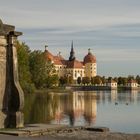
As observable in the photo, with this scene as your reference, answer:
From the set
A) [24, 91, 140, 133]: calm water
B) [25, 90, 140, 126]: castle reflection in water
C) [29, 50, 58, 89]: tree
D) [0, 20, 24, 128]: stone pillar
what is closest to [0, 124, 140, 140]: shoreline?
[0, 20, 24, 128]: stone pillar

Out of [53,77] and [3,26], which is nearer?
[3,26]

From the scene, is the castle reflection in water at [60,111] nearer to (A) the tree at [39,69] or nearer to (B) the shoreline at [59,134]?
(B) the shoreline at [59,134]

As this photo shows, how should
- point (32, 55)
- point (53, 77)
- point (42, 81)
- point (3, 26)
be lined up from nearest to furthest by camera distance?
point (3, 26)
point (32, 55)
point (42, 81)
point (53, 77)

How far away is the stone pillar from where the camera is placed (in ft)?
61.5

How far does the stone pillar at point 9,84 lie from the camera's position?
18.7 meters

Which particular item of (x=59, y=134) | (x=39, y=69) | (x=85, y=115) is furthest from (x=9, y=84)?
(x=39, y=69)

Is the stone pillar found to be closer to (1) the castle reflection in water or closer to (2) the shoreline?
(2) the shoreline

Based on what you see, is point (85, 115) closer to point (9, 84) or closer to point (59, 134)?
point (9, 84)

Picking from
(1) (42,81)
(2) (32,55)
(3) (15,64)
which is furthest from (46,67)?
(3) (15,64)

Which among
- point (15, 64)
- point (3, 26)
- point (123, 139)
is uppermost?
point (3, 26)

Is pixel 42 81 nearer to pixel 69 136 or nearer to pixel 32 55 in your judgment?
pixel 32 55

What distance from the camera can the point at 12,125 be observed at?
18.8 m

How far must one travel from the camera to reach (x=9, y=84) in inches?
746

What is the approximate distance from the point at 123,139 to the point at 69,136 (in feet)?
5.93
